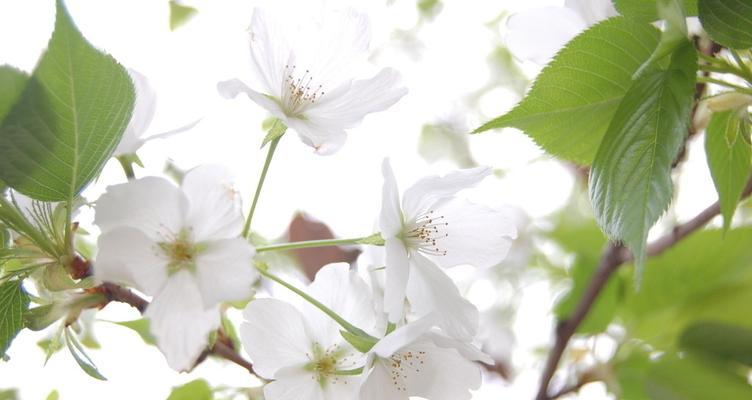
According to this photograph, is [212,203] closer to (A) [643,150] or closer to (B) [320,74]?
(B) [320,74]

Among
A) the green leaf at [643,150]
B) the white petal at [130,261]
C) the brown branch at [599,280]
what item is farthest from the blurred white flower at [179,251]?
the brown branch at [599,280]

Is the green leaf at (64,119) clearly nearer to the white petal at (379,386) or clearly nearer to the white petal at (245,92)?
the white petal at (245,92)

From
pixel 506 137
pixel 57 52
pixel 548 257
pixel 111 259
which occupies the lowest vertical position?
pixel 548 257

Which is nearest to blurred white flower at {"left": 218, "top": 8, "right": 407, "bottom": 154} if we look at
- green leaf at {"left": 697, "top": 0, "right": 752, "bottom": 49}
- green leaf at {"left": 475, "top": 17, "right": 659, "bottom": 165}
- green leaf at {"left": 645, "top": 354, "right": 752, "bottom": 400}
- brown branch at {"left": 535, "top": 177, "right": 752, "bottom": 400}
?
green leaf at {"left": 475, "top": 17, "right": 659, "bottom": 165}

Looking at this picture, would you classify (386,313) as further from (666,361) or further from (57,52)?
(666,361)

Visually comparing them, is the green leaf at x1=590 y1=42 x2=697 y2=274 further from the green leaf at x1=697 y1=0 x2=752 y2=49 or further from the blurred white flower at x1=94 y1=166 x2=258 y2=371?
the blurred white flower at x1=94 y1=166 x2=258 y2=371

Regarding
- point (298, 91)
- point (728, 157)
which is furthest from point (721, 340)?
point (298, 91)

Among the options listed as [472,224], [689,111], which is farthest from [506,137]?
[689,111]
